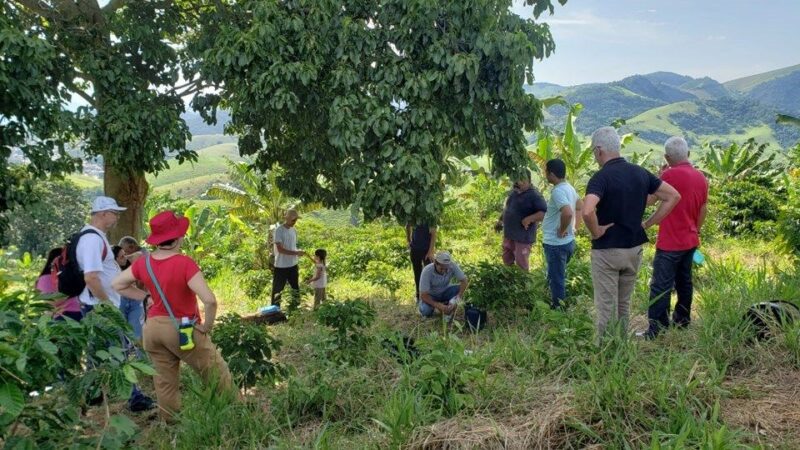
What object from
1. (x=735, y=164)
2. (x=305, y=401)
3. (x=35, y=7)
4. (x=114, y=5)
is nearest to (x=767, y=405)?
(x=305, y=401)

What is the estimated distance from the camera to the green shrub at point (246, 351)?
13.9 ft

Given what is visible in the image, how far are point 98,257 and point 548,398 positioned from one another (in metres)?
3.32

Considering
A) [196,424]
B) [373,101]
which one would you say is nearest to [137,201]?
[373,101]

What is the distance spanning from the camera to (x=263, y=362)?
171 inches

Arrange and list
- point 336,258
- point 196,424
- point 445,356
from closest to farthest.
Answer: point 196,424 < point 445,356 < point 336,258

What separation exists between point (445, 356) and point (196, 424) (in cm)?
154

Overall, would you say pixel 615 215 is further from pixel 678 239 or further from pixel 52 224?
pixel 52 224

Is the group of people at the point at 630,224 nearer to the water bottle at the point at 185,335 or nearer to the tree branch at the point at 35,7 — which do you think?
the water bottle at the point at 185,335

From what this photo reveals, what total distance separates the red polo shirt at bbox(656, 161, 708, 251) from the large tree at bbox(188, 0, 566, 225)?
190 centimetres

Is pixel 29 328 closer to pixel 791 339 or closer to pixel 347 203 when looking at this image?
pixel 791 339

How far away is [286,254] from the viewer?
861 centimetres

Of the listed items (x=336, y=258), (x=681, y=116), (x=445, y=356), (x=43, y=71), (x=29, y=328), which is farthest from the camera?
(x=681, y=116)

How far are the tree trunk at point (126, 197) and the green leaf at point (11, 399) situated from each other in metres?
6.05

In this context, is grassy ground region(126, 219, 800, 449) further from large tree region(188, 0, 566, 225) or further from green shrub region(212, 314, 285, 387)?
large tree region(188, 0, 566, 225)
